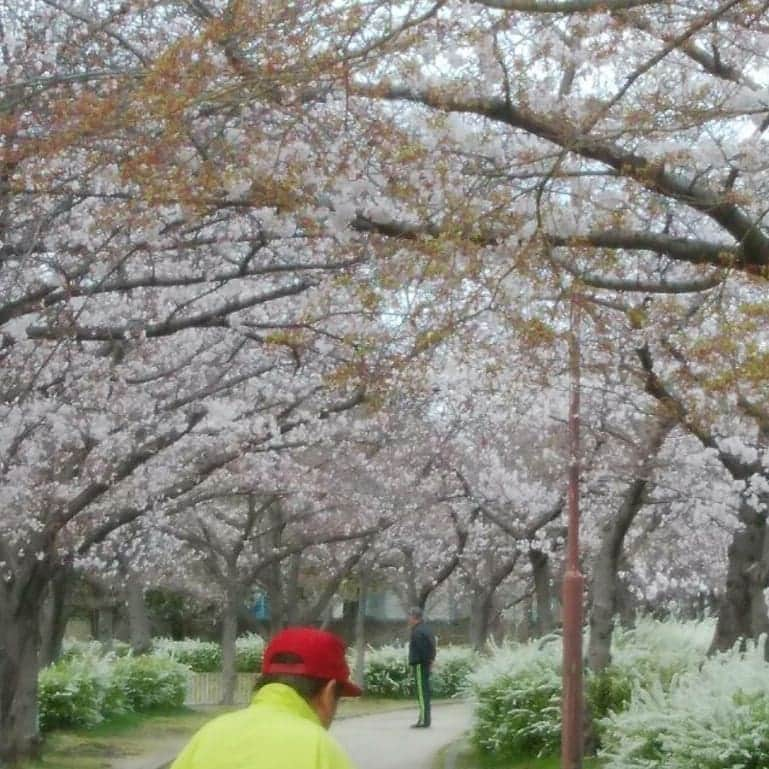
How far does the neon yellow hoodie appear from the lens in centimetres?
323

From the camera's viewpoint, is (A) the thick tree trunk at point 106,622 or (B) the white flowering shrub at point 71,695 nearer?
(B) the white flowering shrub at point 71,695

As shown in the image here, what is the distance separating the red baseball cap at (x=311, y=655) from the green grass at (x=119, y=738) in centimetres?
1453

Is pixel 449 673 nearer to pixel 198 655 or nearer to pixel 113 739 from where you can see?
pixel 198 655

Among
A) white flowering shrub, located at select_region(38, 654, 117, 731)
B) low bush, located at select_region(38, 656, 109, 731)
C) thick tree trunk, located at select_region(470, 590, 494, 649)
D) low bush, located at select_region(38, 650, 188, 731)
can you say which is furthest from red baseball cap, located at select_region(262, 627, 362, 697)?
thick tree trunk, located at select_region(470, 590, 494, 649)

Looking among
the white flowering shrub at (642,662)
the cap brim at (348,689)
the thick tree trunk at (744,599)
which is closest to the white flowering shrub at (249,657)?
the white flowering shrub at (642,662)

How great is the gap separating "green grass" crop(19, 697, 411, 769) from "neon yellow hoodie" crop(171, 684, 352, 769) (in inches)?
583

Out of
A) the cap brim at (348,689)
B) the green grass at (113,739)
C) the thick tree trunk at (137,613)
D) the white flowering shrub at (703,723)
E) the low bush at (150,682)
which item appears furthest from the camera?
the thick tree trunk at (137,613)

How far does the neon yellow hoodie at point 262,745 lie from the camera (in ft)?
10.6

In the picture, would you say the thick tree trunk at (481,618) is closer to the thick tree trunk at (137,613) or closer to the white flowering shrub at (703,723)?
the thick tree trunk at (137,613)

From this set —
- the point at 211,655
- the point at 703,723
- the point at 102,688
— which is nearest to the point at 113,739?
the point at 102,688

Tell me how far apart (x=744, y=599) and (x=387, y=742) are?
18.3 feet

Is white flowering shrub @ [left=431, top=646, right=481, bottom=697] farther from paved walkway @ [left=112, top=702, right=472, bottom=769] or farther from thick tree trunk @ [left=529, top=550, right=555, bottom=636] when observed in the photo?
thick tree trunk @ [left=529, top=550, right=555, bottom=636]

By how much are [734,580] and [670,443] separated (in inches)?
85.4

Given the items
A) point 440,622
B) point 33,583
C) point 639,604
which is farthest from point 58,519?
point 440,622
